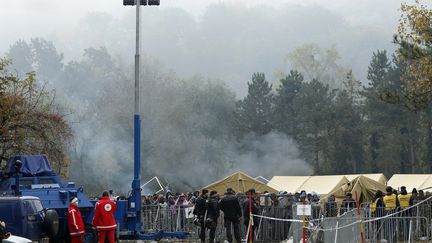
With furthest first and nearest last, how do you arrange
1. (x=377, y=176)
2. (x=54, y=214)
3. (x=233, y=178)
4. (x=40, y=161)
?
(x=377, y=176) < (x=233, y=178) < (x=40, y=161) < (x=54, y=214)

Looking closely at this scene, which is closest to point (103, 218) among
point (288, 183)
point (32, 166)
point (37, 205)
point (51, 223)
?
point (51, 223)

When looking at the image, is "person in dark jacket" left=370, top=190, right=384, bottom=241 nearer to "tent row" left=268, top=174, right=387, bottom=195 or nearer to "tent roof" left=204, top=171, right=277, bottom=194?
"tent roof" left=204, top=171, right=277, bottom=194

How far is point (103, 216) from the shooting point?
76.1ft

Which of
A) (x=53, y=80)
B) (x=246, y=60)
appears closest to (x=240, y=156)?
(x=53, y=80)

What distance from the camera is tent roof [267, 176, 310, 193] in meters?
48.6

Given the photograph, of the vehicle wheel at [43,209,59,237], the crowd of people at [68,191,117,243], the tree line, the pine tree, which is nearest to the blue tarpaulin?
the crowd of people at [68,191,117,243]

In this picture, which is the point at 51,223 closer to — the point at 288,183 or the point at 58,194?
the point at 58,194

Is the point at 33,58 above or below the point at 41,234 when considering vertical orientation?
above

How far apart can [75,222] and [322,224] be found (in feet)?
21.9

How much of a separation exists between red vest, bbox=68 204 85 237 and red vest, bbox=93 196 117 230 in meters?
0.44

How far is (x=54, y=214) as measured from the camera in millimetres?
22266

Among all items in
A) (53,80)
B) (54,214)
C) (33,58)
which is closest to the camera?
(54,214)

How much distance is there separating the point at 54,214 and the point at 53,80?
9802 centimetres

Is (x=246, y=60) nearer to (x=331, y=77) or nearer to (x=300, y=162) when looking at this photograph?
(x=331, y=77)
